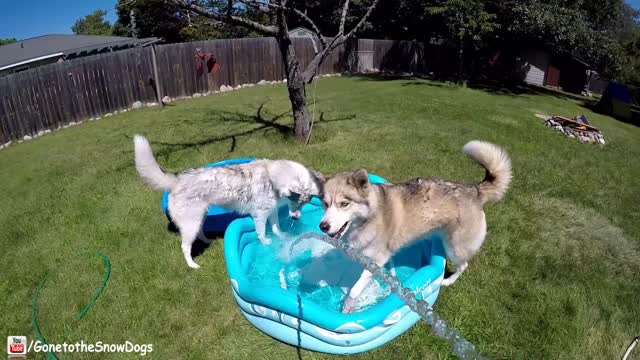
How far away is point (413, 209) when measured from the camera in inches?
173

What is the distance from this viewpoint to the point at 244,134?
10.5 m

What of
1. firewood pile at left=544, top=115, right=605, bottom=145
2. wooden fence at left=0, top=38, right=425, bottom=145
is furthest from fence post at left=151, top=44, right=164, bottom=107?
firewood pile at left=544, top=115, right=605, bottom=145

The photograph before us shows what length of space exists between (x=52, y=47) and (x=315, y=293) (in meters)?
30.5

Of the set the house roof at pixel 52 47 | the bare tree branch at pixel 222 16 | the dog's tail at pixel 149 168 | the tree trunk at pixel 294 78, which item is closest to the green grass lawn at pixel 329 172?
the tree trunk at pixel 294 78

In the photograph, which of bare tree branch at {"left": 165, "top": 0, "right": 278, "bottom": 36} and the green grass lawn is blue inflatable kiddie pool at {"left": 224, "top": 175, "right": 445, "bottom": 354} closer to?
the green grass lawn

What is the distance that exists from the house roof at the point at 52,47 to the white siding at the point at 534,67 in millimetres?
29200

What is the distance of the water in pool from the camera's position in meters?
4.77

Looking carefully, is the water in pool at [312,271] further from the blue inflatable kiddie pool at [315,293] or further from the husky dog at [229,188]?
the husky dog at [229,188]

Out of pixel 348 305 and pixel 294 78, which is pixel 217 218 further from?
pixel 294 78

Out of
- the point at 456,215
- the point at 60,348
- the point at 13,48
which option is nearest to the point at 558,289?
the point at 456,215

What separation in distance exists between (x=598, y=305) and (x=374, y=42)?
2657 cm

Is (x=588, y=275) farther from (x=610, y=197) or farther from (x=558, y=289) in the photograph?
(x=610, y=197)

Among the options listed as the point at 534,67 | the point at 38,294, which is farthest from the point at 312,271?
the point at 534,67

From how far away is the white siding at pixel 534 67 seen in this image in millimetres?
31128
